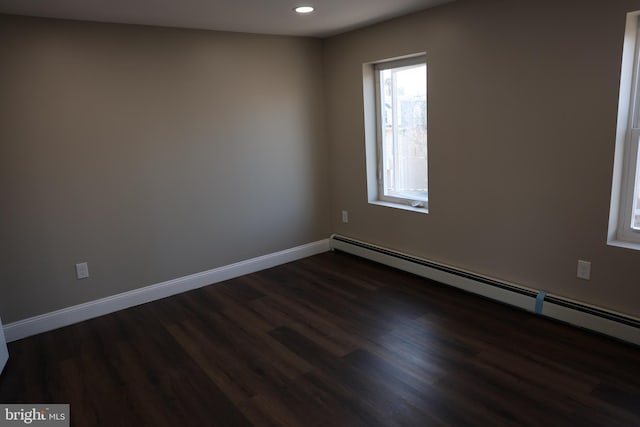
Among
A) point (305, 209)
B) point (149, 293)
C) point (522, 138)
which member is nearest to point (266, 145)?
point (305, 209)

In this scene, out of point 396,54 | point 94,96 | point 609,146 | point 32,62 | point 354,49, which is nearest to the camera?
point 609,146

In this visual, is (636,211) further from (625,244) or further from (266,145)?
(266,145)

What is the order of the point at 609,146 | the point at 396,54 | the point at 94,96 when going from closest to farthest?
1. the point at 609,146
2. the point at 94,96
3. the point at 396,54

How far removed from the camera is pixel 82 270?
11.1ft

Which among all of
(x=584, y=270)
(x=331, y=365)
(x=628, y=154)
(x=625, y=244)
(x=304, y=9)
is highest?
(x=304, y=9)

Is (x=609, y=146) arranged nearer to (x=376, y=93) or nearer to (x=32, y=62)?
(x=376, y=93)

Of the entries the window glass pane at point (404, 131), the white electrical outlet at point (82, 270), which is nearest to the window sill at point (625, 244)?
the window glass pane at point (404, 131)

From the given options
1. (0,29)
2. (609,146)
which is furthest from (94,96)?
(609,146)

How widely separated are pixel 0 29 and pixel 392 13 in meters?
2.72

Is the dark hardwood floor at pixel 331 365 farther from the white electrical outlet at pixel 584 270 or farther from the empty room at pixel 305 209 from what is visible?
the white electrical outlet at pixel 584 270

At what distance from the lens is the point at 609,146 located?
2.61 metres

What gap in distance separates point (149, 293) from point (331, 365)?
182 cm

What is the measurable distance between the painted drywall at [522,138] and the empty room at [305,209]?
0.01m

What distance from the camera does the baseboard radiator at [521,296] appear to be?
104 inches
